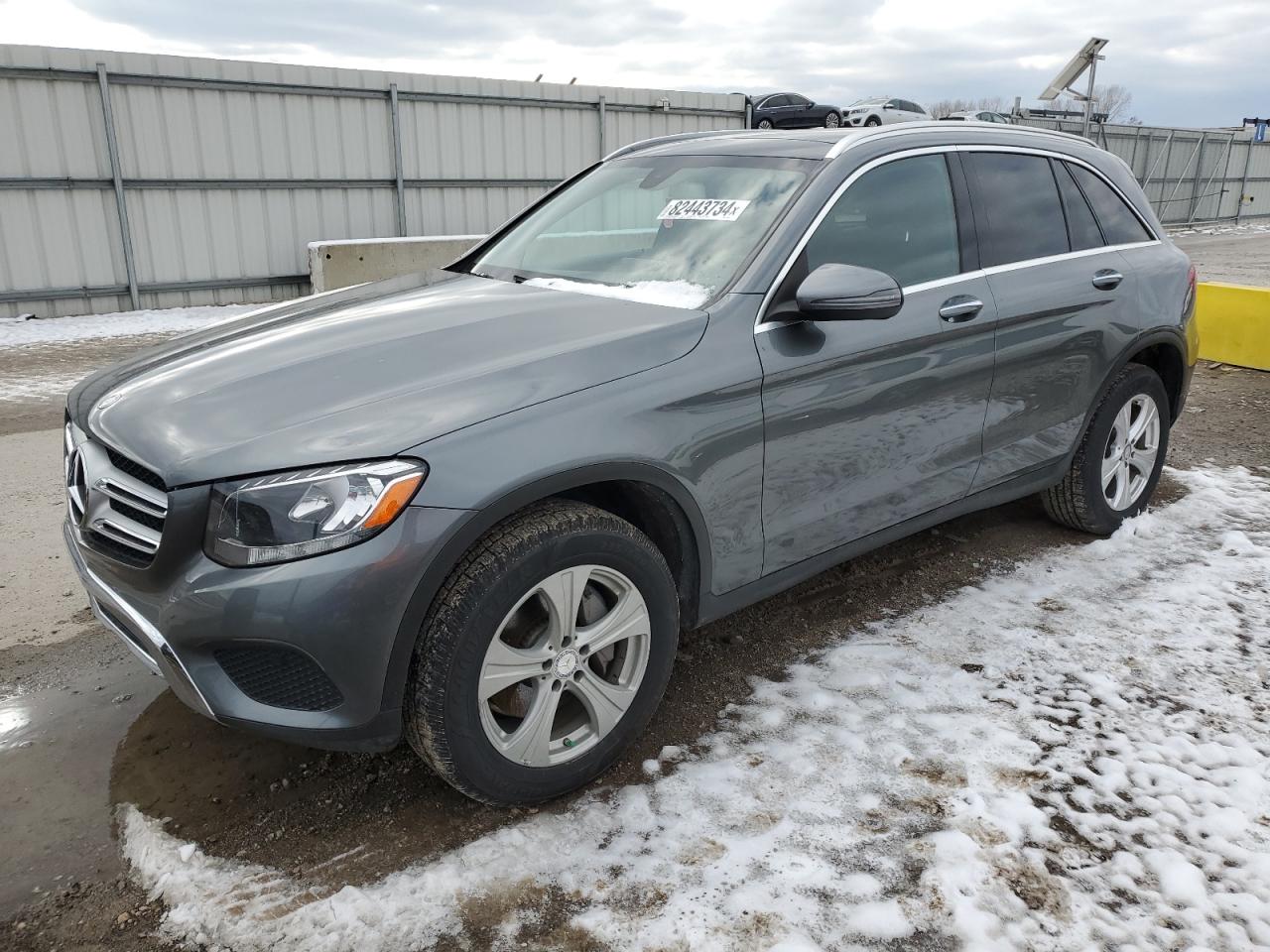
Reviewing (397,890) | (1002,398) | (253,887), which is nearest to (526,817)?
(397,890)

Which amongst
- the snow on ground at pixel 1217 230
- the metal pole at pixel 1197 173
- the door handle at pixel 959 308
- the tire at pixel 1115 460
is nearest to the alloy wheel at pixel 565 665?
the door handle at pixel 959 308

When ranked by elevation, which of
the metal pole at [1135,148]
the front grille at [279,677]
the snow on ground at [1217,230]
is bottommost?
the snow on ground at [1217,230]

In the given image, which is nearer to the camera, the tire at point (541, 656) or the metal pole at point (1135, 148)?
the tire at point (541, 656)

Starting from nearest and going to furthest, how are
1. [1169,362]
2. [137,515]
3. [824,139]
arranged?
[137,515] < [824,139] < [1169,362]

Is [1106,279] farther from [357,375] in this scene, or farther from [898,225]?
[357,375]

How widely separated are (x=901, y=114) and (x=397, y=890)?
28529mm

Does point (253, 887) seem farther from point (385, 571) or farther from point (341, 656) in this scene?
point (385, 571)

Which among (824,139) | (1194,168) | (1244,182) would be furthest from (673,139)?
(1244,182)

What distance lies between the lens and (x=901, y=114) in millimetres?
27422

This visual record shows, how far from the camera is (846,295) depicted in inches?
113

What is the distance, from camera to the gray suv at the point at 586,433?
2266 millimetres

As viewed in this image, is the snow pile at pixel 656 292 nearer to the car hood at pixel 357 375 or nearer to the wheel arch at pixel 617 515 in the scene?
the car hood at pixel 357 375

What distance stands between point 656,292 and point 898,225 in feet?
3.28

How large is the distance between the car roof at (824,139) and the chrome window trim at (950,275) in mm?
34
